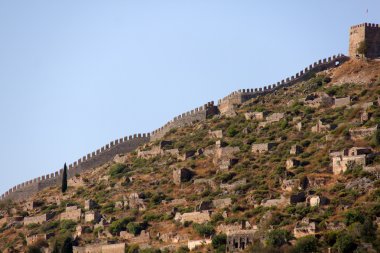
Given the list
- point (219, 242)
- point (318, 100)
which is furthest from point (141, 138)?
point (219, 242)

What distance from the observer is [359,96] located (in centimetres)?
7819

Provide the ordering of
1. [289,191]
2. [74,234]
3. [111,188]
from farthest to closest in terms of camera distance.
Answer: [111,188], [74,234], [289,191]

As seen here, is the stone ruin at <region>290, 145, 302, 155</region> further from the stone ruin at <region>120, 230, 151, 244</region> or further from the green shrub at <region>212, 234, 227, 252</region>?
the green shrub at <region>212, 234, 227, 252</region>

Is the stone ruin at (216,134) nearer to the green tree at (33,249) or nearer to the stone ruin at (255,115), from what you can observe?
the stone ruin at (255,115)

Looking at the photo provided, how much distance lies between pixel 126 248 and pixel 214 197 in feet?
16.8

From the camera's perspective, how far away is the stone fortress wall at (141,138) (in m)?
88.7

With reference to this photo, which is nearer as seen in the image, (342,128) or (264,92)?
(342,128)

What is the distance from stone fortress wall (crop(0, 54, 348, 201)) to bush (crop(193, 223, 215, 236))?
20.2 m

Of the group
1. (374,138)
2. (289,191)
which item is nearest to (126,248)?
(289,191)

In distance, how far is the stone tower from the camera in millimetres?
85688

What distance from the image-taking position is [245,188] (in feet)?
236

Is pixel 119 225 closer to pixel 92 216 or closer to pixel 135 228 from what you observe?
pixel 135 228

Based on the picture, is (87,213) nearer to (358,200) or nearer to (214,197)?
(214,197)

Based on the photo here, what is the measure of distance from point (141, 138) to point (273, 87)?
876 cm
